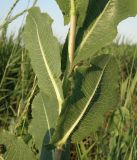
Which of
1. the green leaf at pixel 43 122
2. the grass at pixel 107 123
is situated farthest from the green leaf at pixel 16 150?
the grass at pixel 107 123

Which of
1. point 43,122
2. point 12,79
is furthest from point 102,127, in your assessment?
point 43,122

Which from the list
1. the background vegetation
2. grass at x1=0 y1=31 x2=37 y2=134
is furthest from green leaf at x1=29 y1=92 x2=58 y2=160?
grass at x1=0 y1=31 x2=37 y2=134

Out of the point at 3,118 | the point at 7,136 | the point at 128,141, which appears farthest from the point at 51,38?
the point at 3,118

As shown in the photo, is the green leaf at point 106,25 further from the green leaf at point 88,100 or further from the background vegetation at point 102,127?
the background vegetation at point 102,127

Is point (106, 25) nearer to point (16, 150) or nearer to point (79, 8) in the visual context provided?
point (79, 8)

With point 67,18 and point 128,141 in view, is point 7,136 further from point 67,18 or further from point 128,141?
point 128,141

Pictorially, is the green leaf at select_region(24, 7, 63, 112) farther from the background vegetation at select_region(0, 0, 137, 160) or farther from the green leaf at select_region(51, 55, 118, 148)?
the background vegetation at select_region(0, 0, 137, 160)

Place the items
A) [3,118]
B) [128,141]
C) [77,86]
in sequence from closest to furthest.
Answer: [77,86] < [128,141] < [3,118]

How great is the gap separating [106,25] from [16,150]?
19 centimetres

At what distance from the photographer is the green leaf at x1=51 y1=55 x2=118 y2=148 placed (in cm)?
44

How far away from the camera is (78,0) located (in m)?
0.45

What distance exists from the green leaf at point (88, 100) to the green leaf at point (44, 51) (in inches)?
0.9

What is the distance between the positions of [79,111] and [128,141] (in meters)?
1.07

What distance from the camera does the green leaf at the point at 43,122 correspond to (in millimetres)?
506
